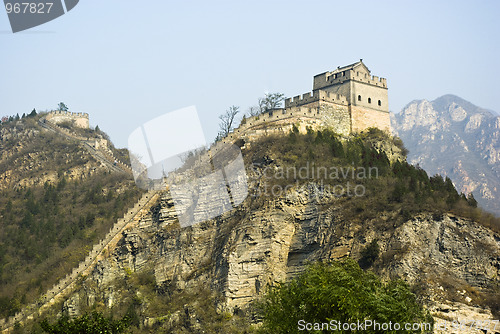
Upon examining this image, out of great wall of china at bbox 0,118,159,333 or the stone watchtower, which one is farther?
the stone watchtower

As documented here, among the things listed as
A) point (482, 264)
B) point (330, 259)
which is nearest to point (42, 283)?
point (330, 259)

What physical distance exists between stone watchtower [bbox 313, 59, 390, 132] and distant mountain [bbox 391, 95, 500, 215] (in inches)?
1631

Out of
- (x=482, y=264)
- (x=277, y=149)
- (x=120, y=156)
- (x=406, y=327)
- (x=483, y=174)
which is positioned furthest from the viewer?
(x=483, y=174)

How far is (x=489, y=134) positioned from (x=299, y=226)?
285 feet

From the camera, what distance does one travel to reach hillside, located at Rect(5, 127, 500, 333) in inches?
1731

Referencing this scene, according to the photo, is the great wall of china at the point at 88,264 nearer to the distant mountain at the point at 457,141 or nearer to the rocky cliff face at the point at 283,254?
the rocky cliff face at the point at 283,254

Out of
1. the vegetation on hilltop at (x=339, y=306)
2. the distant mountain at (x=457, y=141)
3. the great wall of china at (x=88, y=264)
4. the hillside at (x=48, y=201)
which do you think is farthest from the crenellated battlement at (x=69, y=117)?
the vegetation on hilltop at (x=339, y=306)

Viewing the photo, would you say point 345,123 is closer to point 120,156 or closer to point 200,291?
point 200,291

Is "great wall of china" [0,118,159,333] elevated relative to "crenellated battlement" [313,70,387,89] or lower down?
lower down

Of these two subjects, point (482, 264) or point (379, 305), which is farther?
point (482, 264)

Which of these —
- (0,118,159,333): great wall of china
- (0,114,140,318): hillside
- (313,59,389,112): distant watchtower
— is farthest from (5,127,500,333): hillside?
(0,114,140,318): hillside

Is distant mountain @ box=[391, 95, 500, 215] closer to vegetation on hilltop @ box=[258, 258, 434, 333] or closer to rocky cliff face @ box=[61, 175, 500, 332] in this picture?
rocky cliff face @ box=[61, 175, 500, 332]

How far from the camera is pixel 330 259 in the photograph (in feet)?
151

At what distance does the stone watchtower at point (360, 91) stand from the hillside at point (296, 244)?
13.5ft
